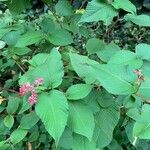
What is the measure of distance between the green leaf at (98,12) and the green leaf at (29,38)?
0.24m

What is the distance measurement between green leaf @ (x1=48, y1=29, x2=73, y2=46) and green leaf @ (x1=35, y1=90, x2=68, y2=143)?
0.41m

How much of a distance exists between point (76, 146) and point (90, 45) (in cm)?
42

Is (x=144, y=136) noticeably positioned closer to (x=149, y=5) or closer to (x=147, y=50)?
(x=147, y=50)

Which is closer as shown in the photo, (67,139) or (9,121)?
(67,139)

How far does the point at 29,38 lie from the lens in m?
1.37

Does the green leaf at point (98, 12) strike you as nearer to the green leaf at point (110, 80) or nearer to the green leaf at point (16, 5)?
the green leaf at point (110, 80)

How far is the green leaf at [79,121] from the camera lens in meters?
1.06

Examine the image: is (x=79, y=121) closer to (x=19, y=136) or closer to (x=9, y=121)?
(x=19, y=136)

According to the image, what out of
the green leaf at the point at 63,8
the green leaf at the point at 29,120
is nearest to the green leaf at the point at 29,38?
the green leaf at the point at 63,8

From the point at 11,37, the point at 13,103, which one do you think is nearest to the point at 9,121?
the point at 13,103

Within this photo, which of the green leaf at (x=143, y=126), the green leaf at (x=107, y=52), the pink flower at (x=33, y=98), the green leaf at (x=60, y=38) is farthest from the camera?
the green leaf at (x=60, y=38)

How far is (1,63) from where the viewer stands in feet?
5.62

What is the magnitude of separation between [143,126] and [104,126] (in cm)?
30

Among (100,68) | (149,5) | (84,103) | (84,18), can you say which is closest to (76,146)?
(84,103)
